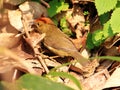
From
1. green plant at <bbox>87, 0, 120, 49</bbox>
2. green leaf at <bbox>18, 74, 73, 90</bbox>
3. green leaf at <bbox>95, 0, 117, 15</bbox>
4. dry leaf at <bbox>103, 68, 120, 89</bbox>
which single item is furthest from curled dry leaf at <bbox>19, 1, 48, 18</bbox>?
green leaf at <bbox>18, 74, 73, 90</bbox>

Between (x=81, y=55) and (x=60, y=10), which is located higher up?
(x=60, y=10)

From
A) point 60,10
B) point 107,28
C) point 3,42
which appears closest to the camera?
point 3,42

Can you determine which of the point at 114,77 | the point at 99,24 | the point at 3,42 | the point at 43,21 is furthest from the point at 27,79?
the point at 99,24

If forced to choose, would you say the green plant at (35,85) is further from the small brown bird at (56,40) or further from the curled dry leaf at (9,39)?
the small brown bird at (56,40)

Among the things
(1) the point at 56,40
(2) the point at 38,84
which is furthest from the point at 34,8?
(2) the point at 38,84

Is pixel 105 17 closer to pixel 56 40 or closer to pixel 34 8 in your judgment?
pixel 56 40

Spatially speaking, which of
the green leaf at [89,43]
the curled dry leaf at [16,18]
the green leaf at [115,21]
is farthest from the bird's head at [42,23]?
the green leaf at [115,21]

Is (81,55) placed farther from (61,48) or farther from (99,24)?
(99,24)

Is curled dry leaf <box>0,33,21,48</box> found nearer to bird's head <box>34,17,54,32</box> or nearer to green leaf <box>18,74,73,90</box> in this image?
bird's head <box>34,17,54,32</box>
